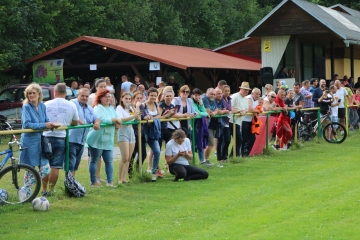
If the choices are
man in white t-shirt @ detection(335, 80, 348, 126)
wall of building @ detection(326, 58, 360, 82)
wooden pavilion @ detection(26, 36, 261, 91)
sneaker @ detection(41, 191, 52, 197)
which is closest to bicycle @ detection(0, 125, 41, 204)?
sneaker @ detection(41, 191, 52, 197)

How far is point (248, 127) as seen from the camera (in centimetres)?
1777

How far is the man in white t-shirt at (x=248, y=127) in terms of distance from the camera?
58.1ft

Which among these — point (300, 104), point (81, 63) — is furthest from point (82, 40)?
point (300, 104)

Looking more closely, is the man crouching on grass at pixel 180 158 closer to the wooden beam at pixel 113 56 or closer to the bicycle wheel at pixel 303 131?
the bicycle wheel at pixel 303 131

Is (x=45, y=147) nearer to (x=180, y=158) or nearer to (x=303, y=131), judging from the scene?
(x=180, y=158)

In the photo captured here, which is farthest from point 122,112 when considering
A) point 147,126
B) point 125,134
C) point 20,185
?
point 20,185

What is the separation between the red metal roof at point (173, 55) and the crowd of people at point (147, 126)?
1131 centimetres

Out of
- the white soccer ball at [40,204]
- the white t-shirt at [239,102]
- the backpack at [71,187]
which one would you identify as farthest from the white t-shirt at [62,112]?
the white t-shirt at [239,102]

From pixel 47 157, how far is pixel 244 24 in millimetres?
54724

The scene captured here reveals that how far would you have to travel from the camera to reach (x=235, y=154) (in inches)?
680

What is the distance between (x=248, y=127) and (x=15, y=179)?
26.5ft

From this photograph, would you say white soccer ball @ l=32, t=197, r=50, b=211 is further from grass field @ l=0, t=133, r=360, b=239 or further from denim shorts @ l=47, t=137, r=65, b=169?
denim shorts @ l=47, t=137, r=65, b=169

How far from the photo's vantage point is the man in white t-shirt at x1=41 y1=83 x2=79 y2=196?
11.8 m

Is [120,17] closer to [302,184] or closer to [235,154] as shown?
[235,154]
